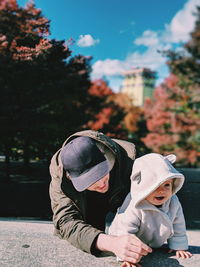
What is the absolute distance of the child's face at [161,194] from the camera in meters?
1.23

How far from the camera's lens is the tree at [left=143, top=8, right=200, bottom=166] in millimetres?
5282

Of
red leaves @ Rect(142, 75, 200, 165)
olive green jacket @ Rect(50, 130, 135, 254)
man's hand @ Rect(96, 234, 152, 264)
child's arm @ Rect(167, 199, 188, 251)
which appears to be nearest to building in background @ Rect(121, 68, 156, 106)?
red leaves @ Rect(142, 75, 200, 165)

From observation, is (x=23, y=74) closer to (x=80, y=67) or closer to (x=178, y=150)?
(x=80, y=67)

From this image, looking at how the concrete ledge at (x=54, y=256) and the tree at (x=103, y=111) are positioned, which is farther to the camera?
the tree at (x=103, y=111)

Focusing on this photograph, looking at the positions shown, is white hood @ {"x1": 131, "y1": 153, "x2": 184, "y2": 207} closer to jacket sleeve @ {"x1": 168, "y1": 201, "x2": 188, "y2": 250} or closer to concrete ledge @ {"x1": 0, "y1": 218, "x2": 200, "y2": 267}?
jacket sleeve @ {"x1": 168, "y1": 201, "x2": 188, "y2": 250}

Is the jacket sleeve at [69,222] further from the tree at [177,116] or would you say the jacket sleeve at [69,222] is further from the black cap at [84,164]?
the tree at [177,116]

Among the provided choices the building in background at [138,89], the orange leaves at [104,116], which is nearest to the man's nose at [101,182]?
the building in background at [138,89]

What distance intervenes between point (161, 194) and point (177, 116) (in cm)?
605

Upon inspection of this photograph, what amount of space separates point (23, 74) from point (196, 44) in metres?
2.02

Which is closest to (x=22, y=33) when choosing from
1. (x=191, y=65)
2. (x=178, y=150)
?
(x=191, y=65)

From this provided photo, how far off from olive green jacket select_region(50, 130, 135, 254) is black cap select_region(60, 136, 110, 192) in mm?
89

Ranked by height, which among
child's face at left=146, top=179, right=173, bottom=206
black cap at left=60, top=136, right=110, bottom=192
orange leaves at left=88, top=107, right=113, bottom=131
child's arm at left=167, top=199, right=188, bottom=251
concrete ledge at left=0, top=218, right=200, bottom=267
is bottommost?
concrete ledge at left=0, top=218, right=200, bottom=267

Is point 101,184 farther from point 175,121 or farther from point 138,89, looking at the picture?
point 138,89

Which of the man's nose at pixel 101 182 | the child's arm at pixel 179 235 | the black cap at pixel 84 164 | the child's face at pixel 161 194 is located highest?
the black cap at pixel 84 164
